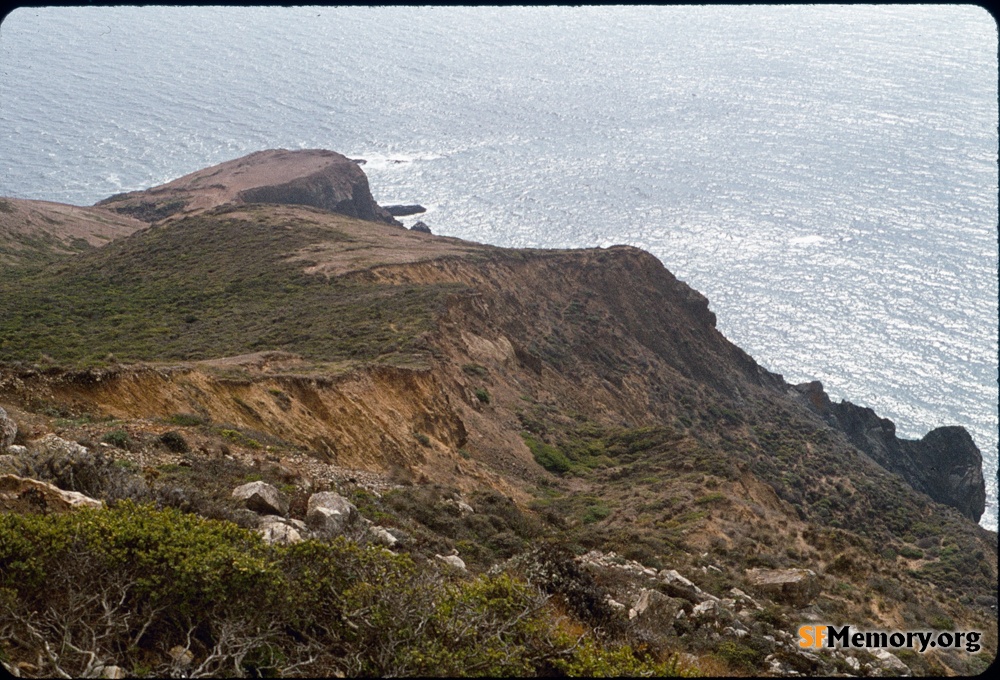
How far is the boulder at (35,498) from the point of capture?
956 centimetres

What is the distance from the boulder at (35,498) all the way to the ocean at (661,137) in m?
59.8

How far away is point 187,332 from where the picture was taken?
30.6m

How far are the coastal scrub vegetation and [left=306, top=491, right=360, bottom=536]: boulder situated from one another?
2268mm

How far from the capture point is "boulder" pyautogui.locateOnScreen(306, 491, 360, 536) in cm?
1145

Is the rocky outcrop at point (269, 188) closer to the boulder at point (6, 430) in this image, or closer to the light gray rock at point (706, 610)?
the boulder at point (6, 430)

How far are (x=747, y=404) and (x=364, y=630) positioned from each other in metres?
43.2

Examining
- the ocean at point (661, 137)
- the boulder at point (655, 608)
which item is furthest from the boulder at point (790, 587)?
the ocean at point (661, 137)

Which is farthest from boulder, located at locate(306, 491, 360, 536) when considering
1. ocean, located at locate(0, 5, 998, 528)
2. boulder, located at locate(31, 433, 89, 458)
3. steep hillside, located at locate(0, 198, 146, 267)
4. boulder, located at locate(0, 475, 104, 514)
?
ocean, located at locate(0, 5, 998, 528)

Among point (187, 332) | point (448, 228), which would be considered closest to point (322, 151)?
point (448, 228)

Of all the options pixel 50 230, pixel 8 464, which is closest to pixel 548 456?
pixel 8 464

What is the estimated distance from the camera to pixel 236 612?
8.12 metres

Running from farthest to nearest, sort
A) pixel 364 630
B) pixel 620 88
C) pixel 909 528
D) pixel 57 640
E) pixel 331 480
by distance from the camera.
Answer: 1. pixel 620 88
2. pixel 909 528
3. pixel 331 480
4. pixel 364 630
5. pixel 57 640

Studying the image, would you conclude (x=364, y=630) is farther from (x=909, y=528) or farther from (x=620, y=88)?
(x=620, y=88)

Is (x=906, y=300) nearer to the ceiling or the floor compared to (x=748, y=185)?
nearer to the floor
